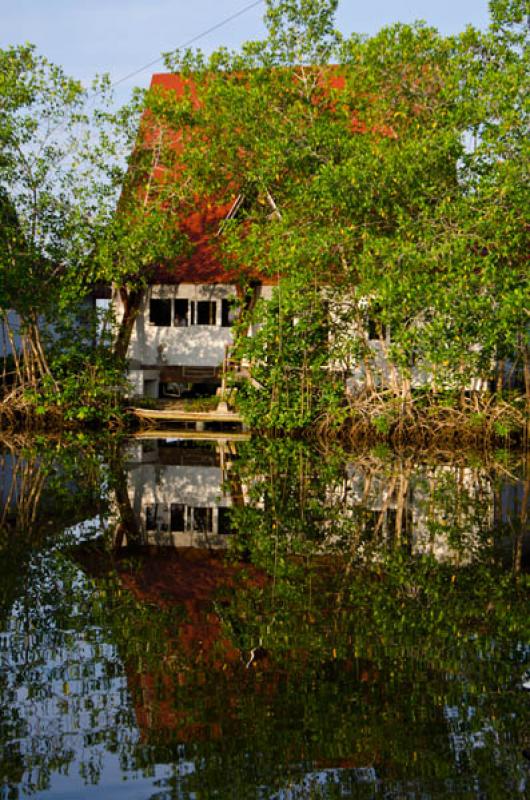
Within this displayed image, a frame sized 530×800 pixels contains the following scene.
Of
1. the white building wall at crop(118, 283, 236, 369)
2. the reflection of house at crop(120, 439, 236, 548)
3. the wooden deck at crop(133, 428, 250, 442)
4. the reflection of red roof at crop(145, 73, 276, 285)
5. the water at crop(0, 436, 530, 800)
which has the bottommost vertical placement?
the wooden deck at crop(133, 428, 250, 442)

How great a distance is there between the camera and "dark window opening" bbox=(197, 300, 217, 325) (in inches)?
1200

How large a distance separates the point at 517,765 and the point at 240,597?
3748 mm

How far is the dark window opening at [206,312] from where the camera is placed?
100 ft

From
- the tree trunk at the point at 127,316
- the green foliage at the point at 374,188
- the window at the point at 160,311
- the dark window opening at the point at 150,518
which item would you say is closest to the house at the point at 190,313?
the window at the point at 160,311

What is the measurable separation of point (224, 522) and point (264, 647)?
560 centimetres

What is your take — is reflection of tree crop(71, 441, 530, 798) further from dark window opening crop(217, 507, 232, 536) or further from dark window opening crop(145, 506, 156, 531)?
dark window opening crop(145, 506, 156, 531)

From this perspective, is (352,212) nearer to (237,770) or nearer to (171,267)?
(171,267)

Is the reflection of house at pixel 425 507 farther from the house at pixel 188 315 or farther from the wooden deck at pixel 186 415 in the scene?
the house at pixel 188 315

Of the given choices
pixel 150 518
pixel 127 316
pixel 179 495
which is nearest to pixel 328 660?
pixel 150 518

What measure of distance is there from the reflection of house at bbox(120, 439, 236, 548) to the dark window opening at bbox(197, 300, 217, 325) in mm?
8713

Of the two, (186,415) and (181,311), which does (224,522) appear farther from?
(181,311)

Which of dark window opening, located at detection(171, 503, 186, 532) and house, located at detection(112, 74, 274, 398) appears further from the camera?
house, located at detection(112, 74, 274, 398)

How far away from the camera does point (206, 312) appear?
30.6 m

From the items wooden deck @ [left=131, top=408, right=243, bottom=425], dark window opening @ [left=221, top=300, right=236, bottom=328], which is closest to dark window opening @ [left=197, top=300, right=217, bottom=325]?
dark window opening @ [left=221, top=300, right=236, bottom=328]
